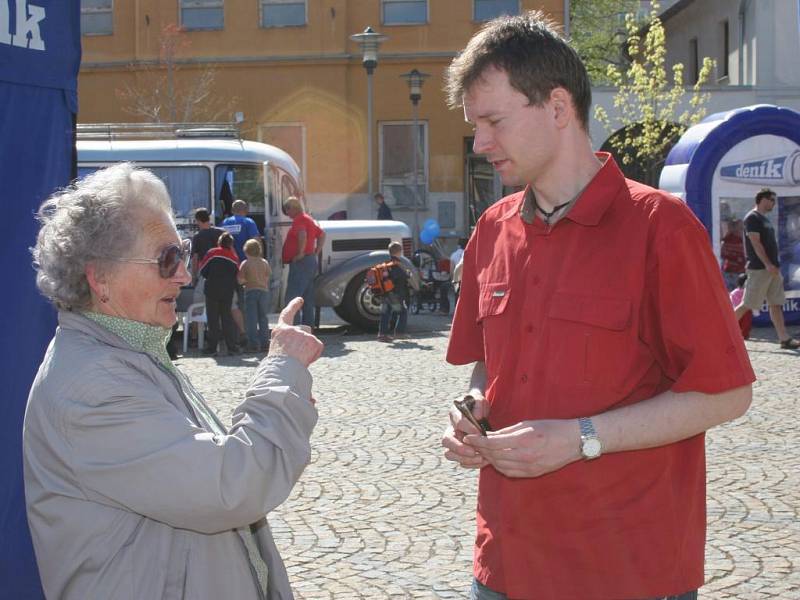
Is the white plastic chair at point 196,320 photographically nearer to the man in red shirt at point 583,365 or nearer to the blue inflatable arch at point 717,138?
the blue inflatable arch at point 717,138

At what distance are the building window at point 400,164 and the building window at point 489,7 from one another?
3.36 metres

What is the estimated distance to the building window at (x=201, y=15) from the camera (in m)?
30.5

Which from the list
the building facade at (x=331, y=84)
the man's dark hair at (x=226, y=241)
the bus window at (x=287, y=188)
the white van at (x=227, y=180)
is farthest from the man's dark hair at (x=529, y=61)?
the building facade at (x=331, y=84)

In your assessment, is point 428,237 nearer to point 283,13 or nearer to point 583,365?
point 283,13

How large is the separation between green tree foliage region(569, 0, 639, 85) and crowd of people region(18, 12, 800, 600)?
39.9 metres

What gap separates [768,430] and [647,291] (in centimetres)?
672

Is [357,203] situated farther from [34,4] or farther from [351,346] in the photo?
[34,4]

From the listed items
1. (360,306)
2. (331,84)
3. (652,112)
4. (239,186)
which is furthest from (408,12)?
(360,306)

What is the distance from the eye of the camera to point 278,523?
636 centimetres

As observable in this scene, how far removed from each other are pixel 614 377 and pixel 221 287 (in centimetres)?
1218

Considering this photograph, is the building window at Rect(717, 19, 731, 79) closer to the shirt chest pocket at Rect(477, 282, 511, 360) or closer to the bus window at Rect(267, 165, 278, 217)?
the bus window at Rect(267, 165, 278, 217)

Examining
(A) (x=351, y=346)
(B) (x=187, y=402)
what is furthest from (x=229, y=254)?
(B) (x=187, y=402)

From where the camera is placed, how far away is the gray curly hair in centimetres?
262

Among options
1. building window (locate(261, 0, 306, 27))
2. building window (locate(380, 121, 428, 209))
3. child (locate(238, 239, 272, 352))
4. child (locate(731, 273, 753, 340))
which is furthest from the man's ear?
building window (locate(261, 0, 306, 27))
